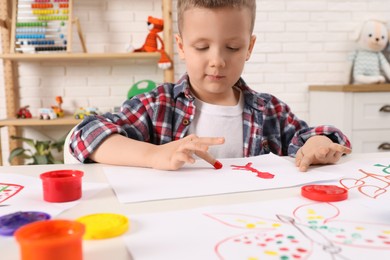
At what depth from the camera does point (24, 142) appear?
7.92 ft

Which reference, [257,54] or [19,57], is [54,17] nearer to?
[19,57]

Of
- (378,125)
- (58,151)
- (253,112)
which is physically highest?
(253,112)

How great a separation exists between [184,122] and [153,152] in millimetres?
298

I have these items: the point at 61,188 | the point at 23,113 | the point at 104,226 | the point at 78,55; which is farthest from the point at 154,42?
the point at 104,226

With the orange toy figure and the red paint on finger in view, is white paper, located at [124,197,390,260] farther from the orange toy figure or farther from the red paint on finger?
the orange toy figure

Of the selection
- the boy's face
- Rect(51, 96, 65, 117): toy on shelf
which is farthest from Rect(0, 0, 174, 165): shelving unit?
the boy's face

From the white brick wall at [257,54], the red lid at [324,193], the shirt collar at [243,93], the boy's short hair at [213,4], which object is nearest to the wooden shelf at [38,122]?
the white brick wall at [257,54]

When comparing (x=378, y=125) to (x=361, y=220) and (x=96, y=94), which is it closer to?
(x=96, y=94)

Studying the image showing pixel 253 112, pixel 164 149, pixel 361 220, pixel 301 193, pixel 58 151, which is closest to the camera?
pixel 361 220

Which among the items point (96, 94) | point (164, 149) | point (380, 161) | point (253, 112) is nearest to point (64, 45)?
point (96, 94)

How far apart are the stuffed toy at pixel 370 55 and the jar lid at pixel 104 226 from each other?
91.4 inches

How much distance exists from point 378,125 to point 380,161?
150cm

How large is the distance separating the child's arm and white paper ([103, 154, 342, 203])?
18 mm

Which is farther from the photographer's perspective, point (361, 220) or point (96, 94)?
point (96, 94)
